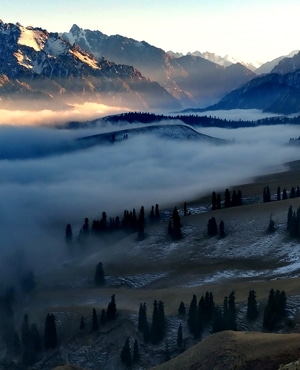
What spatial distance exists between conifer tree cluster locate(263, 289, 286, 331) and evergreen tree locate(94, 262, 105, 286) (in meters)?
64.6

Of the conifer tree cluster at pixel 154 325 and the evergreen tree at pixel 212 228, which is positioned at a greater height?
the evergreen tree at pixel 212 228

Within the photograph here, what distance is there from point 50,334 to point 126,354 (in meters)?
24.3

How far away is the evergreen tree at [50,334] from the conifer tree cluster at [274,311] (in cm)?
4983

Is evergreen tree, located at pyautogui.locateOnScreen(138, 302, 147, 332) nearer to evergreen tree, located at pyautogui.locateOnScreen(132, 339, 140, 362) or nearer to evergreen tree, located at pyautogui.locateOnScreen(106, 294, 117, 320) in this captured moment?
evergreen tree, located at pyautogui.locateOnScreen(132, 339, 140, 362)

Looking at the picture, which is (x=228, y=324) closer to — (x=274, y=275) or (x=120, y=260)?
(x=274, y=275)

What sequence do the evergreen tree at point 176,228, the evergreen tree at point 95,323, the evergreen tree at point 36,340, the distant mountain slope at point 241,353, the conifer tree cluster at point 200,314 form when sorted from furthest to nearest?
the evergreen tree at point 176,228
the evergreen tree at point 36,340
the evergreen tree at point 95,323
the conifer tree cluster at point 200,314
the distant mountain slope at point 241,353

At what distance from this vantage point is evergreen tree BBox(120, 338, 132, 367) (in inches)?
4348

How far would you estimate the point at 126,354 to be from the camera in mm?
110812

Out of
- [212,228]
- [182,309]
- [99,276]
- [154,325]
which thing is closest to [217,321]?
[182,309]

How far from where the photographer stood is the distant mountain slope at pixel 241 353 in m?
70.9

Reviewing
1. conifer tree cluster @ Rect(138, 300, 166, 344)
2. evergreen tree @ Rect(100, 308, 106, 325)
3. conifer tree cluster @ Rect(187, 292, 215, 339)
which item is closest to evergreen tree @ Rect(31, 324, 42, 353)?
evergreen tree @ Rect(100, 308, 106, 325)

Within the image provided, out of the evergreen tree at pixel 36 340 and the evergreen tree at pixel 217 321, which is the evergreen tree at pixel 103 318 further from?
the evergreen tree at pixel 217 321

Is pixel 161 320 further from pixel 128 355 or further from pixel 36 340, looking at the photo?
pixel 36 340

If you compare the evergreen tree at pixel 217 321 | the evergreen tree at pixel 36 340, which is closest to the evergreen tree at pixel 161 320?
the evergreen tree at pixel 217 321
